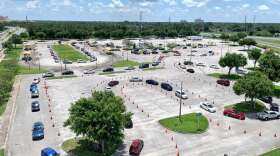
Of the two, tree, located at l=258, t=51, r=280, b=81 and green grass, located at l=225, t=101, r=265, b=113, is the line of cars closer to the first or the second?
green grass, located at l=225, t=101, r=265, b=113

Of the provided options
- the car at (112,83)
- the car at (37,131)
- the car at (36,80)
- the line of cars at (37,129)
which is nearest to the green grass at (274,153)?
the line of cars at (37,129)

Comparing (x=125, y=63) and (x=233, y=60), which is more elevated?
(x=233, y=60)

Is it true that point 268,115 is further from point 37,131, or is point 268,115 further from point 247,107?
point 37,131

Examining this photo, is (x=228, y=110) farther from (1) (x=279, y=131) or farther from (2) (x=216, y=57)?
(2) (x=216, y=57)

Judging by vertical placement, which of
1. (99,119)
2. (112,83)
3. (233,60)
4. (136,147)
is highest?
(233,60)

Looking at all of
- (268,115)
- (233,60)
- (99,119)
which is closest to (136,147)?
(99,119)

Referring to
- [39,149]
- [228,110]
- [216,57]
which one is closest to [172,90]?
[228,110]

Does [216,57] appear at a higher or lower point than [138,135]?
higher
